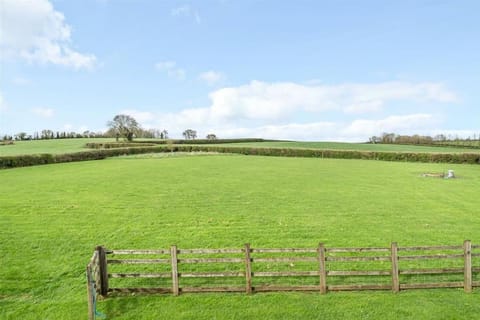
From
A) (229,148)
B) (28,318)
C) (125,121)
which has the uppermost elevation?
(125,121)

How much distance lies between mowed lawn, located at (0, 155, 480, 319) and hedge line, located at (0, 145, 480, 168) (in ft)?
47.7

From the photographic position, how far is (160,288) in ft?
32.6

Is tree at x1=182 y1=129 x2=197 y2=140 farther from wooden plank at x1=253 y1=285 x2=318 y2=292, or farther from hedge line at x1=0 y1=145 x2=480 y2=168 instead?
wooden plank at x1=253 y1=285 x2=318 y2=292

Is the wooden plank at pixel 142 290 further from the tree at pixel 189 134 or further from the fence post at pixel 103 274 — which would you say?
the tree at pixel 189 134

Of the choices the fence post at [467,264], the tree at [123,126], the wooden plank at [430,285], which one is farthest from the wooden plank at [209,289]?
the tree at [123,126]

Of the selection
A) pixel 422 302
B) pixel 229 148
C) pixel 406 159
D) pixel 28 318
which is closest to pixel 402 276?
pixel 422 302

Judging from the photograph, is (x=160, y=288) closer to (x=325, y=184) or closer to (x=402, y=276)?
(x=402, y=276)

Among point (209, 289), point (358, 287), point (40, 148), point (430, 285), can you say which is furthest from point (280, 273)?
point (40, 148)

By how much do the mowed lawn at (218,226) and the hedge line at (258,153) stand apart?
1454cm

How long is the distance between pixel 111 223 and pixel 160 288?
7844mm

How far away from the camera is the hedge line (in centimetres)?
4285

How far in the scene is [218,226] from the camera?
15789 millimetres

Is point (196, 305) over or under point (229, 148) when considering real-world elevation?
under

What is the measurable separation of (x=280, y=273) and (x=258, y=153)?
52.6 meters
